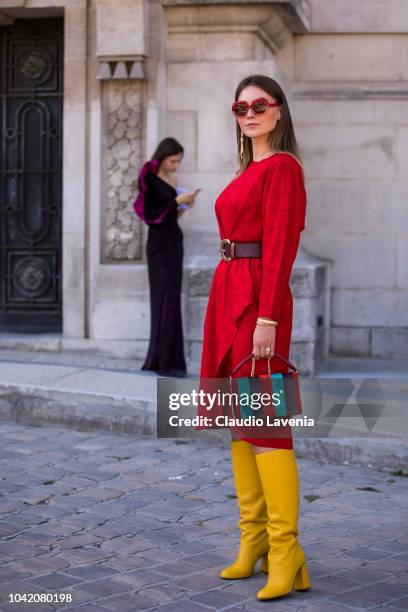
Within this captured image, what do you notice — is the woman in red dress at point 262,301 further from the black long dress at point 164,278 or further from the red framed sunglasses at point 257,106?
the black long dress at point 164,278

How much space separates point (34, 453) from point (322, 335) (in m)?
3.76

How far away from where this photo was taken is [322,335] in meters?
10.0

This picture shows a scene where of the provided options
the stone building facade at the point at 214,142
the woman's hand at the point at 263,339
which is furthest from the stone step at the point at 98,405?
the woman's hand at the point at 263,339

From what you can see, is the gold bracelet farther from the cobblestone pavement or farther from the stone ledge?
the stone ledge

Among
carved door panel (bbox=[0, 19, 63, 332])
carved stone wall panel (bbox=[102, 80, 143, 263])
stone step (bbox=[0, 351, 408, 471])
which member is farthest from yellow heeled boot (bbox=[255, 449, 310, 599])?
carved door panel (bbox=[0, 19, 63, 332])

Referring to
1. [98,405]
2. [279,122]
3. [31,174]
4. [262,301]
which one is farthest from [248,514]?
[31,174]

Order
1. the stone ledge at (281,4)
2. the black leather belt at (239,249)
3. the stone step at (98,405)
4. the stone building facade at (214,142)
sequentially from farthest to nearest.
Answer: the stone building facade at (214,142) → the stone ledge at (281,4) → the stone step at (98,405) → the black leather belt at (239,249)

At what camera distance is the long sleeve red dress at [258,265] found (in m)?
4.18

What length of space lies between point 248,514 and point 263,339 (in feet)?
2.29

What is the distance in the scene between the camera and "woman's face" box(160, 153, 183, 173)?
9.12m

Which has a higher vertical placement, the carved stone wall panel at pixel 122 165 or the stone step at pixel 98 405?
the carved stone wall panel at pixel 122 165

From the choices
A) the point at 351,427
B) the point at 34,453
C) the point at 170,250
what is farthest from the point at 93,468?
the point at 170,250

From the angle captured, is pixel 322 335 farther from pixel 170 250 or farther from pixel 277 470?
pixel 277 470

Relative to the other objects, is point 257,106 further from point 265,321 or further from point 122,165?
point 122,165
